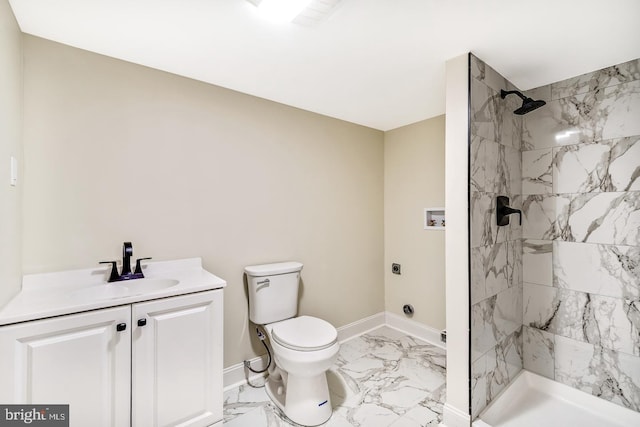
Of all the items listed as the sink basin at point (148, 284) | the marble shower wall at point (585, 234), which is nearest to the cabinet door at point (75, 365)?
the sink basin at point (148, 284)

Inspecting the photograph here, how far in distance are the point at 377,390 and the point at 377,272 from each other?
49.3 inches

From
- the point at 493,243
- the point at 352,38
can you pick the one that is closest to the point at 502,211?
the point at 493,243

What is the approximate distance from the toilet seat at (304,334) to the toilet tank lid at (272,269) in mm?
357

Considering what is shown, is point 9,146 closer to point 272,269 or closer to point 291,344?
point 272,269

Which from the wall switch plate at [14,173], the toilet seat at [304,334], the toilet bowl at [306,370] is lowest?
the toilet bowl at [306,370]

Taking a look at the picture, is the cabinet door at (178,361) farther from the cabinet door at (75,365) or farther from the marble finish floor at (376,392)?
the marble finish floor at (376,392)

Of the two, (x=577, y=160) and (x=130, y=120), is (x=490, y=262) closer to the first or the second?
(x=577, y=160)

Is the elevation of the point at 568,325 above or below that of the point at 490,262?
below

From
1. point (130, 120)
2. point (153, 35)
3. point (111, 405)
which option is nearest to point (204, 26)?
point (153, 35)

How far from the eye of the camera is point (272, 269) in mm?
2113

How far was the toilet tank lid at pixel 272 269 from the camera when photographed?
2060 millimetres

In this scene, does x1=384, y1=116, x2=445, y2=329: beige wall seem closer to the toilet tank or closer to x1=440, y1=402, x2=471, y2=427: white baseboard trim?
x1=440, y1=402, x2=471, y2=427: white baseboard trim

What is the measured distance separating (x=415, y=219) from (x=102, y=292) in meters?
2.52

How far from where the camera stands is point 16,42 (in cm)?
137
